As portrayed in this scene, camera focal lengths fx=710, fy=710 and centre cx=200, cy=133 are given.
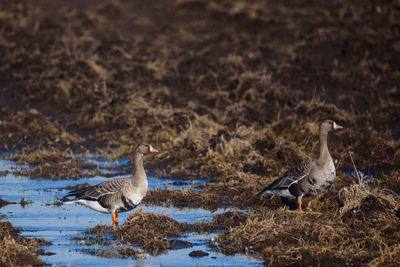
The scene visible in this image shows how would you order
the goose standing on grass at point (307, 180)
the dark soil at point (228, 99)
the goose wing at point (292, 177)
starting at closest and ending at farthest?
the dark soil at point (228, 99), the goose standing on grass at point (307, 180), the goose wing at point (292, 177)

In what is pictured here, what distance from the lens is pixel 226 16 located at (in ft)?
109

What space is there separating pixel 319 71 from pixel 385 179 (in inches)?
436

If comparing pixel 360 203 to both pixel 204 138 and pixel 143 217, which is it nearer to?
pixel 143 217

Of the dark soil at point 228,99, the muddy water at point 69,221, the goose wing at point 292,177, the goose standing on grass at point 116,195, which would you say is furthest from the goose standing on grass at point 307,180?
the goose standing on grass at point 116,195

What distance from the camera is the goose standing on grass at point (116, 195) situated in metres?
12.0

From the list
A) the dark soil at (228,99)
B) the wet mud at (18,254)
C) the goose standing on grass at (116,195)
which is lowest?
the wet mud at (18,254)

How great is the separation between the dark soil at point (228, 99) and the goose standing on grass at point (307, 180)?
0.33m

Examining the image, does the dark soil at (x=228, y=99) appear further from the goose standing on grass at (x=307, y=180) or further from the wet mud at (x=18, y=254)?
the wet mud at (x=18, y=254)

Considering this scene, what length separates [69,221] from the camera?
40.5 ft

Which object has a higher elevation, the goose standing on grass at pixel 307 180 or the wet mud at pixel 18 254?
the goose standing on grass at pixel 307 180

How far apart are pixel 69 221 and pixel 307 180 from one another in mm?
4226

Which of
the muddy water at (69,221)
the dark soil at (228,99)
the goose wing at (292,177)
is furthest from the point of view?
the goose wing at (292,177)

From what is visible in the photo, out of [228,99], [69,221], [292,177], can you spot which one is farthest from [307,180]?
[228,99]

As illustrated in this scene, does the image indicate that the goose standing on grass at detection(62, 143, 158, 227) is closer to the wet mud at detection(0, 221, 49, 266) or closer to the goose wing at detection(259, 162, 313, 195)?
the wet mud at detection(0, 221, 49, 266)
